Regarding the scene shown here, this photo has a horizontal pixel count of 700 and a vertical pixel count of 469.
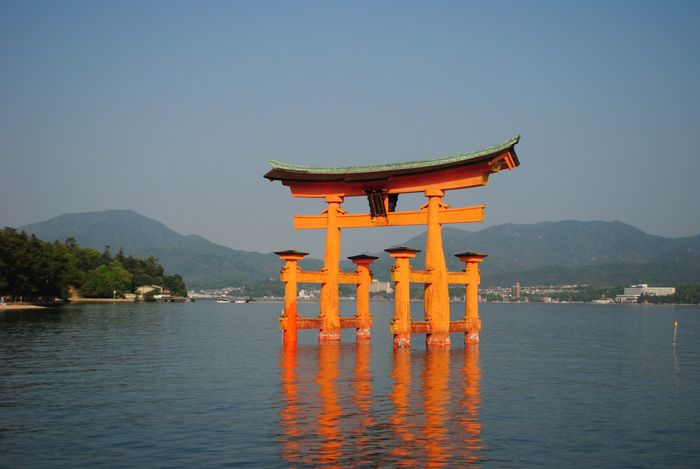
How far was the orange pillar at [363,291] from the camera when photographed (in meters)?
43.9

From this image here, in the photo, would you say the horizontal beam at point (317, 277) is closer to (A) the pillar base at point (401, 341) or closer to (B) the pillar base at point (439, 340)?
(A) the pillar base at point (401, 341)

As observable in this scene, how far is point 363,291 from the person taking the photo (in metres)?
45.1

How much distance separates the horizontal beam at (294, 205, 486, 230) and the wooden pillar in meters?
2.38

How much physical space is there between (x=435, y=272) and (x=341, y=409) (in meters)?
17.4

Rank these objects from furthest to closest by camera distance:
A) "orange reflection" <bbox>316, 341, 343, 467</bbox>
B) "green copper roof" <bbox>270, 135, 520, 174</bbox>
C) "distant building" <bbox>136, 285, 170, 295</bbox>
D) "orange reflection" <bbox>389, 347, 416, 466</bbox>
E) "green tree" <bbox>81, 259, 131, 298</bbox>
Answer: "distant building" <bbox>136, 285, 170, 295</bbox> < "green tree" <bbox>81, 259, 131, 298</bbox> < "green copper roof" <bbox>270, 135, 520, 174</bbox> < "orange reflection" <bbox>389, 347, 416, 466</bbox> < "orange reflection" <bbox>316, 341, 343, 467</bbox>

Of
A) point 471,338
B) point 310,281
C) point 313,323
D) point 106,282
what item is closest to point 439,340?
point 471,338

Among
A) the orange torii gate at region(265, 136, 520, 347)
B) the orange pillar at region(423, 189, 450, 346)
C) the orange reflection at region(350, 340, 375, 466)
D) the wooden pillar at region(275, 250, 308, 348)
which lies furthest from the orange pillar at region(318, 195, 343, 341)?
the orange pillar at region(423, 189, 450, 346)

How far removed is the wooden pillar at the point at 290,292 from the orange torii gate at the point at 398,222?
0.06 metres

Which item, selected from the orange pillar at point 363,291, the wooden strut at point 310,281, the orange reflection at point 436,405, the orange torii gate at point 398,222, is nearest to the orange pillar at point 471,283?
the orange torii gate at point 398,222

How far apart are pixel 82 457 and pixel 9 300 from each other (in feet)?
329

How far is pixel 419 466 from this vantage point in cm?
1521

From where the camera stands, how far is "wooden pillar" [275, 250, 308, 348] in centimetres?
4066

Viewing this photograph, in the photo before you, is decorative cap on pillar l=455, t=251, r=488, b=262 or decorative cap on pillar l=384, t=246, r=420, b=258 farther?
decorative cap on pillar l=455, t=251, r=488, b=262

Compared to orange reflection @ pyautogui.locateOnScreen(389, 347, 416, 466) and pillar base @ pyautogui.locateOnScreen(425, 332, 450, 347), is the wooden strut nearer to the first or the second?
pillar base @ pyautogui.locateOnScreen(425, 332, 450, 347)
